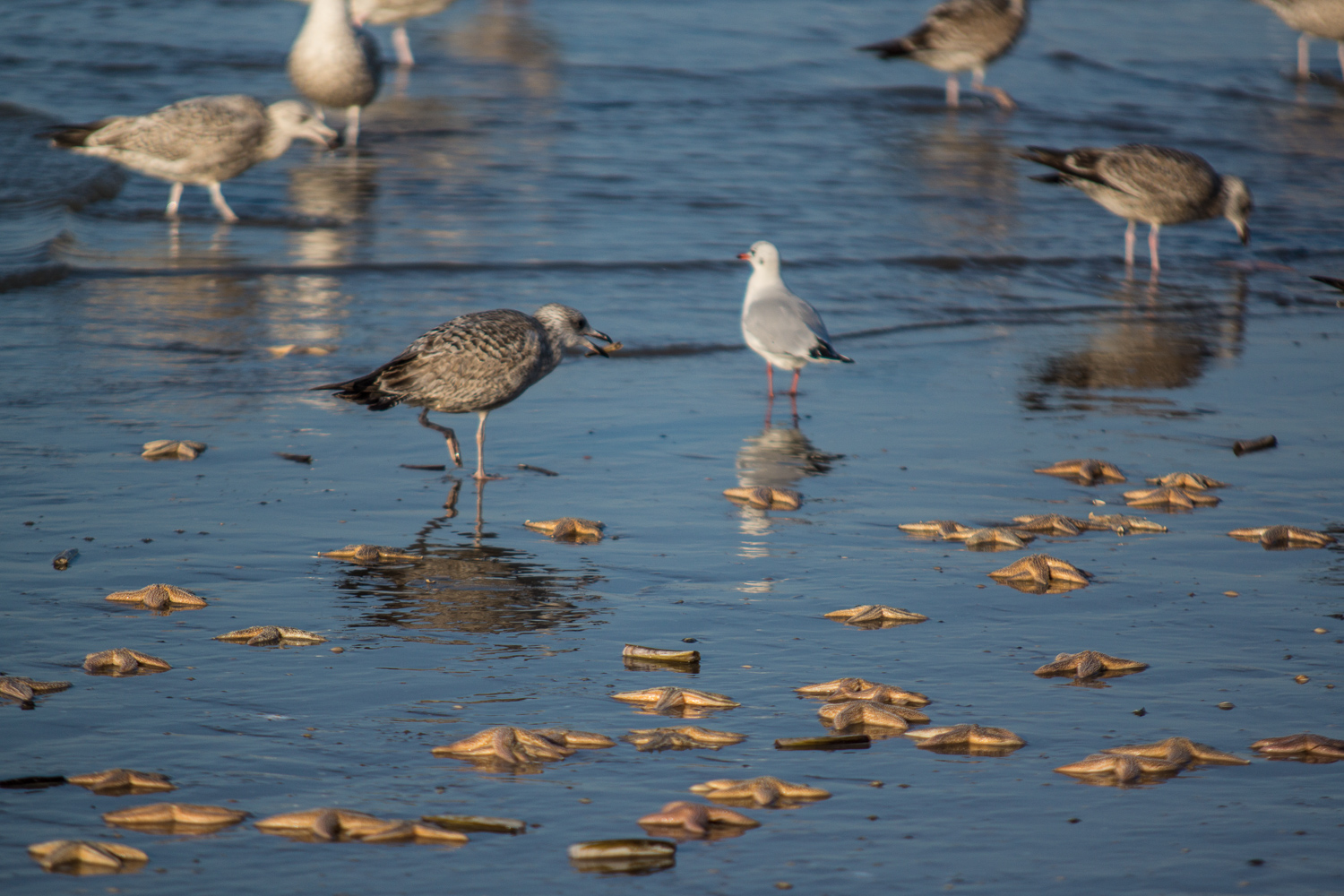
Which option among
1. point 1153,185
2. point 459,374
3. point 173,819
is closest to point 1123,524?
point 459,374

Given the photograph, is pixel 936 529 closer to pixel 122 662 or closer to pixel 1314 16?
pixel 122 662

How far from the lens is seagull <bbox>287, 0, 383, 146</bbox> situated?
16828mm

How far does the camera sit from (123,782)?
3.60 meters

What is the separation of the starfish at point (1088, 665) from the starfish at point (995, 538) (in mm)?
1240

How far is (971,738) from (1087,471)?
10.2ft

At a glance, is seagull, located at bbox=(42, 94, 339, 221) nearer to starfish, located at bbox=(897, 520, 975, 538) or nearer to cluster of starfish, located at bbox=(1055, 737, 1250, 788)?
starfish, located at bbox=(897, 520, 975, 538)

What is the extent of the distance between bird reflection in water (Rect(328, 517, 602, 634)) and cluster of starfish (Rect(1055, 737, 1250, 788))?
184 centimetres

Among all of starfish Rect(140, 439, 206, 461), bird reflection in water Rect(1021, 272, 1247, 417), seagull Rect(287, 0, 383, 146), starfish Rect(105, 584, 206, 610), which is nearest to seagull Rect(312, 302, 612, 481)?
starfish Rect(140, 439, 206, 461)

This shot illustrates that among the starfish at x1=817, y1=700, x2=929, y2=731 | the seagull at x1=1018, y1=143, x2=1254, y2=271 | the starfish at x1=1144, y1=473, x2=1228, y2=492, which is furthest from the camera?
the seagull at x1=1018, y1=143, x2=1254, y2=271

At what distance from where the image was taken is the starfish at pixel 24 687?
412cm

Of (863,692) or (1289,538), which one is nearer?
(863,692)

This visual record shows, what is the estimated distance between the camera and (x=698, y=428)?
302 inches

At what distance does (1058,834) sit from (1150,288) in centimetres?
942

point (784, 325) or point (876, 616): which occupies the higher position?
point (784, 325)
